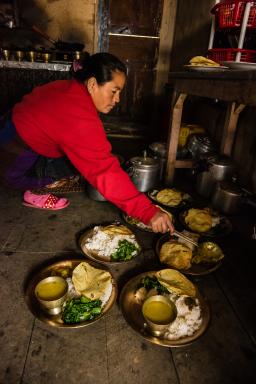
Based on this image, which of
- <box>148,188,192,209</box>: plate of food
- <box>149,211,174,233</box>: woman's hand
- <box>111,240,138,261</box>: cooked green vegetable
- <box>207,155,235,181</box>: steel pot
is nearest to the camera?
<box>149,211,174,233</box>: woman's hand

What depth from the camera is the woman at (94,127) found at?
7.75 feet

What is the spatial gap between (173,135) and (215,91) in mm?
1523

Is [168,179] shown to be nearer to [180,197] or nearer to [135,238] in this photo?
[180,197]

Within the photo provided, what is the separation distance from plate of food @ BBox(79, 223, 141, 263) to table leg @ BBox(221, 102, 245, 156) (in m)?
2.26

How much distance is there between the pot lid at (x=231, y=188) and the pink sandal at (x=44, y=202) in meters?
2.10

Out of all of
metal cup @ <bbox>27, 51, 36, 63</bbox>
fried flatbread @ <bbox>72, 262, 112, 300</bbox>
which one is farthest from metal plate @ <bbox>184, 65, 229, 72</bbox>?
metal cup @ <bbox>27, 51, 36, 63</bbox>

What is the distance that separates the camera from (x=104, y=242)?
2.75 metres

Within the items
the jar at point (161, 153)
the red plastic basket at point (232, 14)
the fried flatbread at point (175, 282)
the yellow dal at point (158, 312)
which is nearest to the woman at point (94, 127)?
the fried flatbread at point (175, 282)

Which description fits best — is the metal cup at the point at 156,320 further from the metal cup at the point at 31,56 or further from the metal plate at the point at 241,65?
the metal cup at the point at 31,56

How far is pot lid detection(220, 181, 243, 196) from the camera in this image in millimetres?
3492

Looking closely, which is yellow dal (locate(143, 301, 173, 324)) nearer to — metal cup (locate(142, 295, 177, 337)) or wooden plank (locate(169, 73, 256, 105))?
metal cup (locate(142, 295, 177, 337))

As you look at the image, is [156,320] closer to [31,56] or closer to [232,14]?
[232,14]

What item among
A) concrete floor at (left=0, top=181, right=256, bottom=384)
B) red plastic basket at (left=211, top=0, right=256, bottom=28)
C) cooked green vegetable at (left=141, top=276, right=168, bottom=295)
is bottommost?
concrete floor at (left=0, top=181, right=256, bottom=384)

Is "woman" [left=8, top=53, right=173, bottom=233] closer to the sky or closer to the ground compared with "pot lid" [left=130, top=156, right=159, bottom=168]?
closer to the sky
